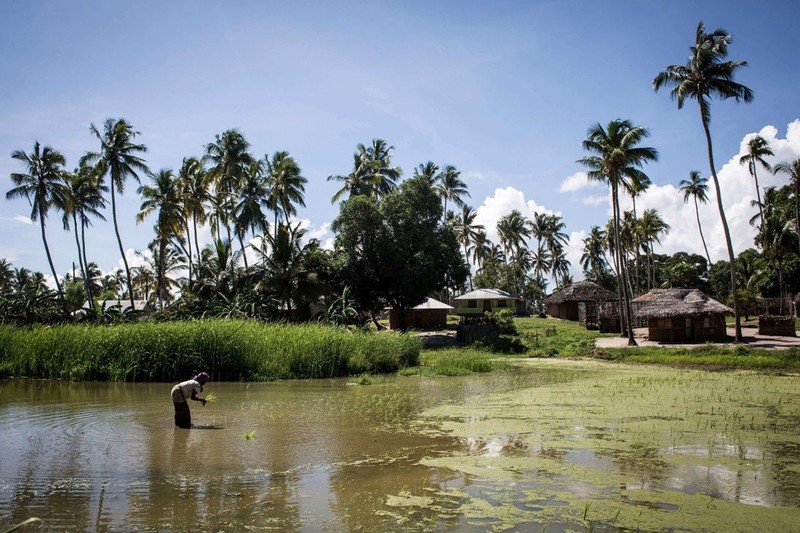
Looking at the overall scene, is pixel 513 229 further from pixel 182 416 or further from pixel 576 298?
pixel 182 416

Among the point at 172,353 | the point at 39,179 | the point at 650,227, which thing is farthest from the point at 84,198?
the point at 650,227

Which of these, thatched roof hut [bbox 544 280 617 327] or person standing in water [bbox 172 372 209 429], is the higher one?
thatched roof hut [bbox 544 280 617 327]

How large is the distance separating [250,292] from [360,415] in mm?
20257

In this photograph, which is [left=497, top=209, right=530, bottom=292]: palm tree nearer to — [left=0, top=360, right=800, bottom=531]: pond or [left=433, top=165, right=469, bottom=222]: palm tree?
[left=433, top=165, right=469, bottom=222]: palm tree

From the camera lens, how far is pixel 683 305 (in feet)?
98.8

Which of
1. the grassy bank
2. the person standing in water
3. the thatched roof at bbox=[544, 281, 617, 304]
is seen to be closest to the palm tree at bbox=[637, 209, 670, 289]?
the thatched roof at bbox=[544, 281, 617, 304]

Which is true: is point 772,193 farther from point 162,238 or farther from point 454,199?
point 162,238

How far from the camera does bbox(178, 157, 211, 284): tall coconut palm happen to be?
41.5 m

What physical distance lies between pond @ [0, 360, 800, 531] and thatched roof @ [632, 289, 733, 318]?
51.8 ft

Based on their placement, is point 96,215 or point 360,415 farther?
point 96,215

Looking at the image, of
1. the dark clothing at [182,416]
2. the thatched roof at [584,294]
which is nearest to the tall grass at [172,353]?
the dark clothing at [182,416]

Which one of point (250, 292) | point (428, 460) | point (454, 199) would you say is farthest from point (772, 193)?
point (428, 460)

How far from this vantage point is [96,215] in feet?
144

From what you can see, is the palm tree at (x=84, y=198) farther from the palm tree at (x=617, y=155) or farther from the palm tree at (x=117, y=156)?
the palm tree at (x=617, y=155)
